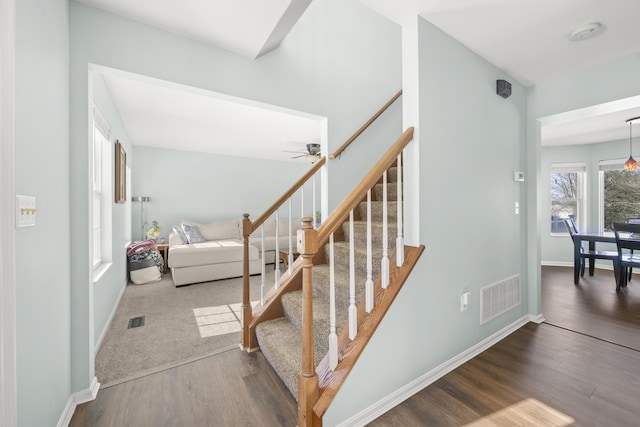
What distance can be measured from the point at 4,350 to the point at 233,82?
2094mm

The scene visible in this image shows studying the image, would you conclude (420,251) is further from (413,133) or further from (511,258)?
(511,258)

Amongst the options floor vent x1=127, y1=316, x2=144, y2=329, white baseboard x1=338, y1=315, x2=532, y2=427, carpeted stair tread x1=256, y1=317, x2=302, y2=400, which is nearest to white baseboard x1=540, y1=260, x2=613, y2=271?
white baseboard x1=338, y1=315, x2=532, y2=427

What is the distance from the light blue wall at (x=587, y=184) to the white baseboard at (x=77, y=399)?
7217 mm

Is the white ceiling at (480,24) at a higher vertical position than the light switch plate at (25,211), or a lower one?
higher

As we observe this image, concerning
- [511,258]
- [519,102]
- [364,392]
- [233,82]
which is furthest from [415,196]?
[519,102]

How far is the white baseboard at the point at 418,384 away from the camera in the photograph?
1.52m

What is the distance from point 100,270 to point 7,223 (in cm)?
209

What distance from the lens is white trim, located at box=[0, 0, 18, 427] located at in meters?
0.94

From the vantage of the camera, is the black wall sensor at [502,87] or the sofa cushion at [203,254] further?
the sofa cushion at [203,254]

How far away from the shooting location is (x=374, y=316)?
1558 millimetres

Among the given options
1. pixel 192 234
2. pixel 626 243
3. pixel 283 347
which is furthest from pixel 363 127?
pixel 192 234

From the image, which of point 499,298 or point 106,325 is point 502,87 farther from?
point 106,325

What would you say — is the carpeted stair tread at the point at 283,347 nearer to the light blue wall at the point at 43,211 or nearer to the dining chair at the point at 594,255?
the light blue wall at the point at 43,211

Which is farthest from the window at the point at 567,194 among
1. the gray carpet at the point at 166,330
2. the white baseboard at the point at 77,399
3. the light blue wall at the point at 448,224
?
the white baseboard at the point at 77,399
